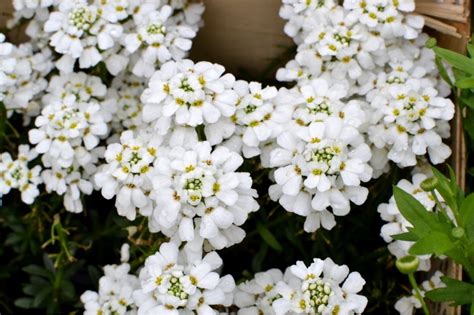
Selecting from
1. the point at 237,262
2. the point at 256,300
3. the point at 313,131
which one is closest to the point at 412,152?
the point at 313,131

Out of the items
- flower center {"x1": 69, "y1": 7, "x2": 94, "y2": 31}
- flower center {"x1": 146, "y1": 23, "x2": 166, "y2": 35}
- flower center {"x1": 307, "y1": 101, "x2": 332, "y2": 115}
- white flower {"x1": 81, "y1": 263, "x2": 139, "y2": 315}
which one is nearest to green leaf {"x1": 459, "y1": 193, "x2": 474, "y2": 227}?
flower center {"x1": 307, "y1": 101, "x2": 332, "y2": 115}

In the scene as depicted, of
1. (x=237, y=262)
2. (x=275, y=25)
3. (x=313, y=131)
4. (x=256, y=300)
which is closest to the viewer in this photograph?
(x=313, y=131)

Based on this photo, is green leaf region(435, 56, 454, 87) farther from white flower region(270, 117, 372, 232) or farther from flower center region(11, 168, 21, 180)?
flower center region(11, 168, 21, 180)

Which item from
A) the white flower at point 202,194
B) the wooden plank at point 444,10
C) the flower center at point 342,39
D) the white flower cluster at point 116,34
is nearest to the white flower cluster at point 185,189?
the white flower at point 202,194

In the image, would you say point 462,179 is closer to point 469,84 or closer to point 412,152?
point 412,152

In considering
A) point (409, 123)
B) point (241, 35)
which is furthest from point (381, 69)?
point (241, 35)

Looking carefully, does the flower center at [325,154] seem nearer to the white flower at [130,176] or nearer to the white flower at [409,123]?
the white flower at [409,123]

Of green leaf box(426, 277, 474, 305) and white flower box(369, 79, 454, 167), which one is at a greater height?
white flower box(369, 79, 454, 167)
